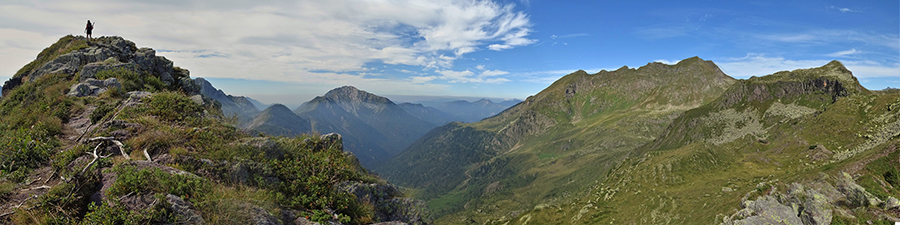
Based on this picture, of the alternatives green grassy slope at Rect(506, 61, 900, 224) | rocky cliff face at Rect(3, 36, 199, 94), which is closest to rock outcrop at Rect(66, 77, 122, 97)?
rocky cliff face at Rect(3, 36, 199, 94)

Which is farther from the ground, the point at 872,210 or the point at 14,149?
the point at 14,149

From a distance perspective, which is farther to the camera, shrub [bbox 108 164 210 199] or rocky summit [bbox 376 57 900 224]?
rocky summit [bbox 376 57 900 224]

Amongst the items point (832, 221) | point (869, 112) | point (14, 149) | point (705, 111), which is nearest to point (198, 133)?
point (14, 149)

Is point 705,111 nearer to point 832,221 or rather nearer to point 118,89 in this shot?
point 832,221

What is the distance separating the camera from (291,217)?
10273 millimetres

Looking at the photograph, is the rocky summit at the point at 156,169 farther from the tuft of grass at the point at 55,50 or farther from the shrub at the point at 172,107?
the tuft of grass at the point at 55,50

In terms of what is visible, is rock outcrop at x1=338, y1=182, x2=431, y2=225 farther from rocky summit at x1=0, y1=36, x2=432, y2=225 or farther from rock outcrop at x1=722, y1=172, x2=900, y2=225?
rock outcrop at x1=722, y1=172, x2=900, y2=225

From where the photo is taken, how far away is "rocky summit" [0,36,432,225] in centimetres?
827

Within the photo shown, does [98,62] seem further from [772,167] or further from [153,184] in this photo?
[772,167]

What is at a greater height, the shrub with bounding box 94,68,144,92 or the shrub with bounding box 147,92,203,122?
the shrub with bounding box 94,68,144,92

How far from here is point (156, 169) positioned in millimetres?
9266

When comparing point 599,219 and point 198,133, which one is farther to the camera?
point 599,219

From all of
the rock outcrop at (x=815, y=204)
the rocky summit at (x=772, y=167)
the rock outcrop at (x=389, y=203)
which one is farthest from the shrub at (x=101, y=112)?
the rock outcrop at (x=815, y=204)

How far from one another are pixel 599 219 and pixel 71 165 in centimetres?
7201
